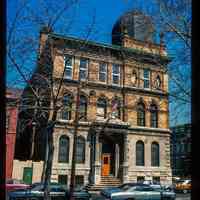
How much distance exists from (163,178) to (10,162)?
17.2 metres

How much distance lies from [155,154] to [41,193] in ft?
69.5

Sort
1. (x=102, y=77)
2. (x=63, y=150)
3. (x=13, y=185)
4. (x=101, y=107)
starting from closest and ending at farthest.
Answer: (x=13, y=185)
(x=63, y=150)
(x=101, y=107)
(x=102, y=77)

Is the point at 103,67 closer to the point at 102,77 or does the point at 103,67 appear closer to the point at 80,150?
the point at 102,77

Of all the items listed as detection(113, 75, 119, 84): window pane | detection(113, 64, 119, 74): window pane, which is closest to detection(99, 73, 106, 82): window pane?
detection(113, 75, 119, 84): window pane

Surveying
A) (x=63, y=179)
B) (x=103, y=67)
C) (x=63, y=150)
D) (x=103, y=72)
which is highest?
(x=103, y=67)

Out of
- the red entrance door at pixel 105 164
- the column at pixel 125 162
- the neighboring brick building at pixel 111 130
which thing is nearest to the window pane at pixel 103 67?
the neighboring brick building at pixel 111 130

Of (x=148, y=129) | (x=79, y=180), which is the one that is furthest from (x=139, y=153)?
(x=79, y=180)

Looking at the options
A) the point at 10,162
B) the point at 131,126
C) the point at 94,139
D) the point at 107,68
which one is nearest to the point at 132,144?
the point at 131,126

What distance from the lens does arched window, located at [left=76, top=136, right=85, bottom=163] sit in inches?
1355

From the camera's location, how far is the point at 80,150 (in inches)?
1367

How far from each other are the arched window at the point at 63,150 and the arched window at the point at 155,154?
10302mm

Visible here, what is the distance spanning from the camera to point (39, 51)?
14680 millimetres

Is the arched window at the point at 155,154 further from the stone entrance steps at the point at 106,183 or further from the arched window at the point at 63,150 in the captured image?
the arched window at the point at 63,150

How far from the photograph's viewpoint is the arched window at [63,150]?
1330 inches
